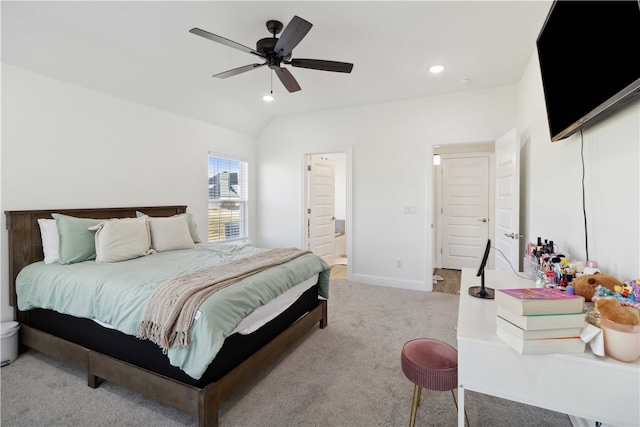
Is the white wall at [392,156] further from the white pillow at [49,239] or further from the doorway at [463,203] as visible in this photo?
the white pillow at [49,239]

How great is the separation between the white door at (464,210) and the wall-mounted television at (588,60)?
3.49m

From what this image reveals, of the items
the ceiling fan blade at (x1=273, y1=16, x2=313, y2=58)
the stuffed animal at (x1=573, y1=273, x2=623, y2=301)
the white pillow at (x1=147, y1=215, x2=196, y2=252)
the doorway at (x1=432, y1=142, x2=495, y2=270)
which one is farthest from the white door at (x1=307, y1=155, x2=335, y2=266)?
the stuffed animal at (x1=573, y1=273, x2=623, y2=301)

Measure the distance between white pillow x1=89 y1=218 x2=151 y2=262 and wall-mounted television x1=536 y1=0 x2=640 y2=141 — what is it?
3.37 meters

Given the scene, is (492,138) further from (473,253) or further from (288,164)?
(288,164)

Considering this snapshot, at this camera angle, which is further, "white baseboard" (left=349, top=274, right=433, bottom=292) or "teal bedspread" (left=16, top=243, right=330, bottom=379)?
"white baseboard" (left=349, top=274, right=433, bottom=292)

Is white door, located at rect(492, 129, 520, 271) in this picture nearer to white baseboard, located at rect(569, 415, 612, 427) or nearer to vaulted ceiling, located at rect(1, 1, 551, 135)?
vaulted ceiling, located at rect(1, 1, 551, 135)

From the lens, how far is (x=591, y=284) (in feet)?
4.23

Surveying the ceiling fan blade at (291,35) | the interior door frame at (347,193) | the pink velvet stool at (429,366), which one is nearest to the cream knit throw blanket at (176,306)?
the pink velvet stool at (429,366)

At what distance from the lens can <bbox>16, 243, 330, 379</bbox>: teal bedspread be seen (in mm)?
1626

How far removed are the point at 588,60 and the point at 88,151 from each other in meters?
4.04

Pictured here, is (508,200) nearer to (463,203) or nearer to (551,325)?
(463,203)

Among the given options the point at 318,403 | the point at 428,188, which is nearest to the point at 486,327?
the point at 318,403

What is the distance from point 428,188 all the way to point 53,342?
164 inches

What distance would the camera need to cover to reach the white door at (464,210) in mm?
5258
